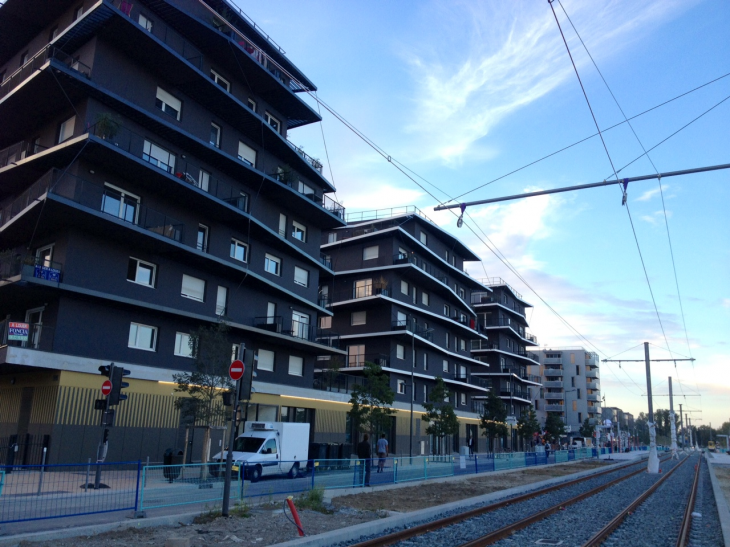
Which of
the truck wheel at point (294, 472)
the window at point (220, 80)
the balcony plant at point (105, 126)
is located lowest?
the truck wheel at point (294, 472)

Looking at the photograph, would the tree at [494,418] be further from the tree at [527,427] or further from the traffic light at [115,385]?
the traffic light at [115,385]

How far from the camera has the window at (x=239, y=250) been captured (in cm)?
3384

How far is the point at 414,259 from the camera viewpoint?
53031 mm

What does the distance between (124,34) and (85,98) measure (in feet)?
11.0

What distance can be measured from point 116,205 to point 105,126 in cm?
363

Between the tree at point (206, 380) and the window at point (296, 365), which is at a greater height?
the window at point (296, 365)

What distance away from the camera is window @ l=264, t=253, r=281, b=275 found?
3653cm

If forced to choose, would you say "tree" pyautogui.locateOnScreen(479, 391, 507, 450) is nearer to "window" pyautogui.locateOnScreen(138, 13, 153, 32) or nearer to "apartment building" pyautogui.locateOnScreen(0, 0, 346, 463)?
"apartment building" pyautogui.locateOnScreen(0, 0, 346, 463)

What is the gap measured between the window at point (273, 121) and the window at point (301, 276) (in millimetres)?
9050

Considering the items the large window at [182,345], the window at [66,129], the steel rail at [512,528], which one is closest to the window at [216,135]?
the window at [66,129]

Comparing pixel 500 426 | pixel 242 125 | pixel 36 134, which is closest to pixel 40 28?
pixel 36 134

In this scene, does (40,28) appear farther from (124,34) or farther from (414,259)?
(414,259)

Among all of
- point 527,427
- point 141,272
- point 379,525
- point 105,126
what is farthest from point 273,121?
point 527,427

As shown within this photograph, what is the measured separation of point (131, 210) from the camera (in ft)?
90.6
